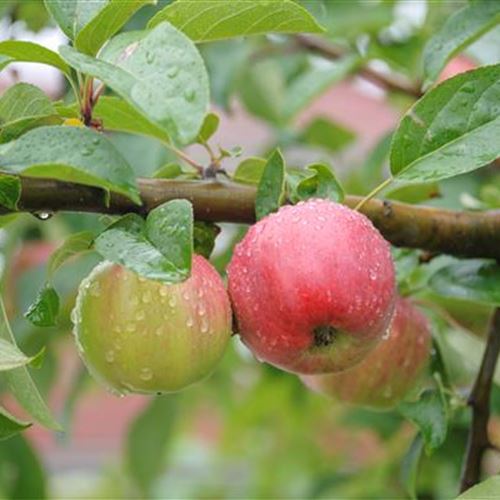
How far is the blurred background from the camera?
1.46 meters

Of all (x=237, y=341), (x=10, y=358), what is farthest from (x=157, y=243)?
(x=237, y=341)

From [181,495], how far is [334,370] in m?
2.26

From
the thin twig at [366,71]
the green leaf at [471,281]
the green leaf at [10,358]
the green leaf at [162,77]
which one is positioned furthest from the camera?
the thin twig at [366,71]

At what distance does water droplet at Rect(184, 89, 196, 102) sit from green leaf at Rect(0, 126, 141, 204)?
0.08m

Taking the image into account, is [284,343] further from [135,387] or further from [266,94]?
[266,94]

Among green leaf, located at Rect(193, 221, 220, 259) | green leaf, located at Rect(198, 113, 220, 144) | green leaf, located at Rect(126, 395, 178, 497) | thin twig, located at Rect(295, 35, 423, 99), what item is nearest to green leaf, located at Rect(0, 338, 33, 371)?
green leaf, located at Rect(193, 221, 220, 259)

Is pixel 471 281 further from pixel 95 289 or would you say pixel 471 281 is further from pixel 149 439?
pixel 149 439

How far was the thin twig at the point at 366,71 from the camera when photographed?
171 centimetres

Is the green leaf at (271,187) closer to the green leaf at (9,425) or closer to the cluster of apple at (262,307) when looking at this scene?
the cluster of apple at (262,307)

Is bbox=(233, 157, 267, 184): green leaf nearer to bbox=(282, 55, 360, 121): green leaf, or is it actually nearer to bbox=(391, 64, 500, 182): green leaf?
bbox=(391, 64, 500, 182): green leaf

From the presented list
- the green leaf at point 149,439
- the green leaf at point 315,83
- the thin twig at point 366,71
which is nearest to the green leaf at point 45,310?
the green leaf at point 315,83

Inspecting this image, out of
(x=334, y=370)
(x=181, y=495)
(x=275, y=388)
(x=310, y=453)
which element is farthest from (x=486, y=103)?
(x=181, y=495)

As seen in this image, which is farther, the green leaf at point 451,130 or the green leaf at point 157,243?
the green leaf at point 451,130

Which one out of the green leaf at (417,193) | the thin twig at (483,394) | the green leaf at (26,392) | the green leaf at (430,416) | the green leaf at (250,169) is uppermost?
the green leaf at (250,169)
